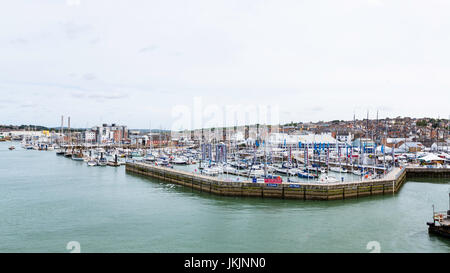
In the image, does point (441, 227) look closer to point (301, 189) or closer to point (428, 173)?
point (301, 189)

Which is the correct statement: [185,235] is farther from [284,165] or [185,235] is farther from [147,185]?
[284,165]

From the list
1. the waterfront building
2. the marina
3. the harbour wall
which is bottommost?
the marina

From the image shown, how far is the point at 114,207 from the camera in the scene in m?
19.7

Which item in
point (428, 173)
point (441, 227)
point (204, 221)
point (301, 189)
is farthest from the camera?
point (428, 173)

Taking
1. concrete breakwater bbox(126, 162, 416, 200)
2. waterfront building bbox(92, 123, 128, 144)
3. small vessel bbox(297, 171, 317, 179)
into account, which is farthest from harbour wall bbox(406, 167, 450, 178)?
waterfront building bbox(92, 123, 128, 144)

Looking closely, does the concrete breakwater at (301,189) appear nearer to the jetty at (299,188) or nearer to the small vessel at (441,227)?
the jetty at (299,188)

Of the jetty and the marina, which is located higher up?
the jetty

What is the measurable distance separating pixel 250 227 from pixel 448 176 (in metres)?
27.6

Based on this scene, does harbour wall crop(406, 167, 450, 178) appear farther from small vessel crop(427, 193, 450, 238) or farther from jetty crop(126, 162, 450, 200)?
small vessel crop(427, 193, 450, 238)

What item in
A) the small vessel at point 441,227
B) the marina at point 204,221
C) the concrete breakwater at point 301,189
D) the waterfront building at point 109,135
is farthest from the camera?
the waterfront building at point 109,135

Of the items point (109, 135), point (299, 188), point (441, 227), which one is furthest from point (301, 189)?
point (109, 135)

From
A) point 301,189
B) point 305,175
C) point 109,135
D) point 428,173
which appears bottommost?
point 428,173

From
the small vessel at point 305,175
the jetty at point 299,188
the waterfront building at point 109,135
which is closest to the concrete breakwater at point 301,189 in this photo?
the jetty at point 299,188
